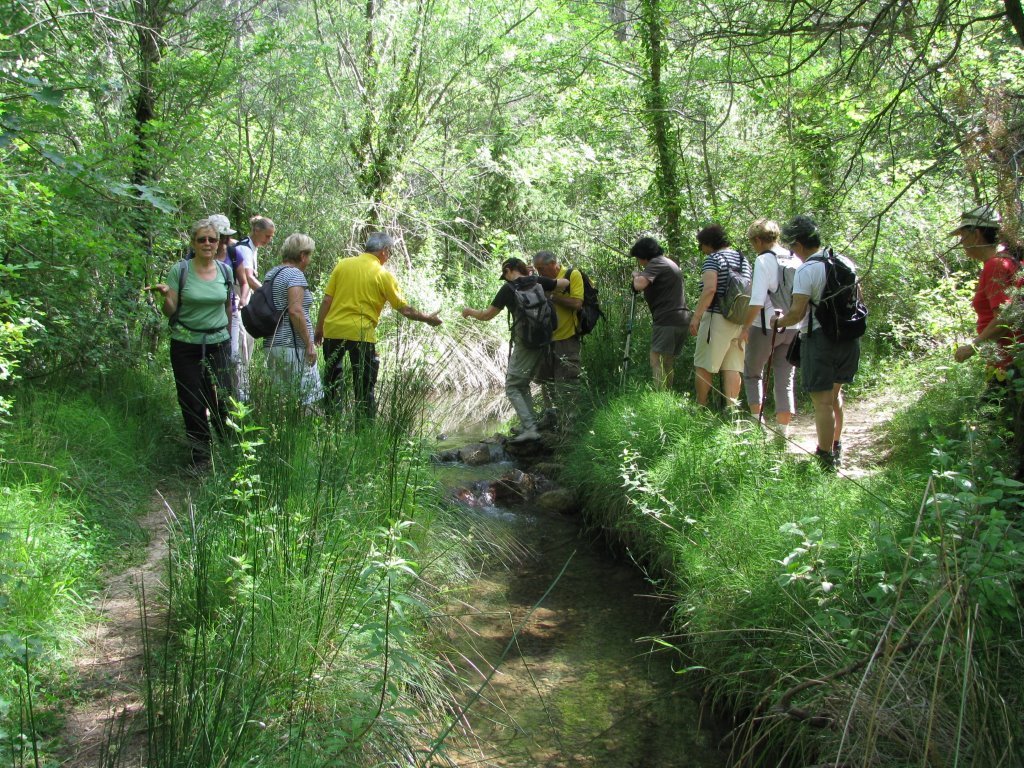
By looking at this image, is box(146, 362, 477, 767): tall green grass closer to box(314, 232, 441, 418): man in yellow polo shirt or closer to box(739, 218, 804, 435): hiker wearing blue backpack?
box(314, 232, 441, 418): man in yellow polo shirt

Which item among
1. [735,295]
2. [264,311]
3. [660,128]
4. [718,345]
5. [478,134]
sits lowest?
[718,345]

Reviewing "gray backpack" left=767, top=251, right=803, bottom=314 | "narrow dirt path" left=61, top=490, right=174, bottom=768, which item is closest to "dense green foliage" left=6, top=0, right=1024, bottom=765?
"narrow dirt path" left=61, top=490, right=174, bottom=768

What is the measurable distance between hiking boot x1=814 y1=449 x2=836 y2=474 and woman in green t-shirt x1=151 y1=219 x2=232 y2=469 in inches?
150

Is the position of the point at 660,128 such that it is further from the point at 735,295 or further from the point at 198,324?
the point at 198,324

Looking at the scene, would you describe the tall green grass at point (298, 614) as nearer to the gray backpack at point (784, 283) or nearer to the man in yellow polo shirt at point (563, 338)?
the gray backpack at point (784, 283)

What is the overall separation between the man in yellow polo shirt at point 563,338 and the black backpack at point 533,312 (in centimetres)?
19

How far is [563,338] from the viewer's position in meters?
7.99

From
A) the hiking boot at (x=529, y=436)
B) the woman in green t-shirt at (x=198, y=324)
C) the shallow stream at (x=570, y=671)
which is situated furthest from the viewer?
the hiking boot at (x=529, y=436)

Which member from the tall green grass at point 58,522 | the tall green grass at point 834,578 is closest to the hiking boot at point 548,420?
the tall green grass at point 834,578

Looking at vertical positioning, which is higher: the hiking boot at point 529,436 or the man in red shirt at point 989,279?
the man in red shirt at point 989,279

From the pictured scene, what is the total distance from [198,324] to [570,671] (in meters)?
3.44

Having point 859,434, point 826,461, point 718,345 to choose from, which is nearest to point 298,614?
point 826,461

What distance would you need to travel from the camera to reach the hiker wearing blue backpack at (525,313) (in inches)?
295

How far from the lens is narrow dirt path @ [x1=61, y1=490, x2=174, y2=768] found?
8.43 ft
